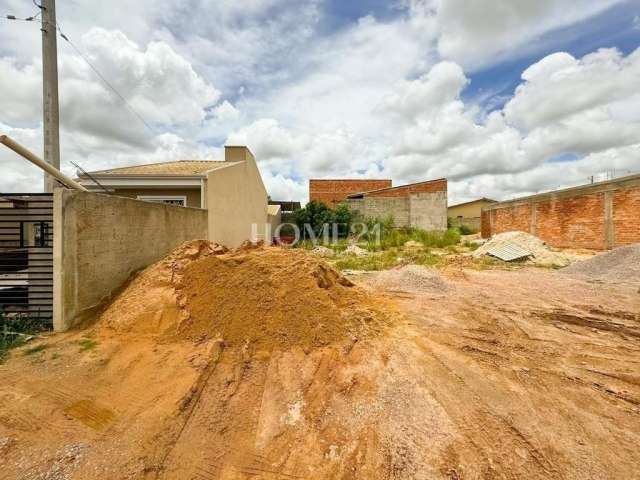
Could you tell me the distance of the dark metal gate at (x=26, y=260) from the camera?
4262mm

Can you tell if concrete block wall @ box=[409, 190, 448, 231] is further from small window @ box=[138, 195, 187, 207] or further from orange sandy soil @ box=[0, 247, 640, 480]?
orange sandy soil @ box=[0, 247, 640, 480]

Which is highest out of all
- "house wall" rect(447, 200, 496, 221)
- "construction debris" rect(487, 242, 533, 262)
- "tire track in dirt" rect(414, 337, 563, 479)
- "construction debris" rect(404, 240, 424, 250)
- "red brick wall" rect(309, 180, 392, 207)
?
"red brick wall" rect(309, 180, 392, 207)

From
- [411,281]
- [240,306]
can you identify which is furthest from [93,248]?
[411,281]

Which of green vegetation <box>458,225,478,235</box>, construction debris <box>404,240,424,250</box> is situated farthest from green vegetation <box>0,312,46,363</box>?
green vegetation <box>458,225,478,235</box>

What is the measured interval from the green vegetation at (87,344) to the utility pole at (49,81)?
503cm

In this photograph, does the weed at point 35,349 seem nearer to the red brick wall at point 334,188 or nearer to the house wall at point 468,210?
the red brick wall at point 334,188

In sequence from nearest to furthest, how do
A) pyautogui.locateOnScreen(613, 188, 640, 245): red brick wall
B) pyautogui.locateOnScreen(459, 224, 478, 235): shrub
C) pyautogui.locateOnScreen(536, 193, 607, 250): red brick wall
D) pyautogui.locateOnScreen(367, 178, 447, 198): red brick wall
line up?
pyautogui.locateOnScreen(613, 188, 640, 245): red brick wall, pyautogui.locateOnScreen(536, 193, 607, 250): red brick wall, pyautogui.locateOnScreen(367, 178, 447, 198): red brick wall, pyautogui.locateOnScreen(459, 224, 478, 235): shrub

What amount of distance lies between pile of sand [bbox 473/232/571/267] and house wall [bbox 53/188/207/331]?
12520 mm

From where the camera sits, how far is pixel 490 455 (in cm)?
235

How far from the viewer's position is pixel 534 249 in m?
12.4

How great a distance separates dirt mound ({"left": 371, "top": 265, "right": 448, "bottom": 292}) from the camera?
24.9 feet

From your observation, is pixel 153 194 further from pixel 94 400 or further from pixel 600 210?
pixel 600 210

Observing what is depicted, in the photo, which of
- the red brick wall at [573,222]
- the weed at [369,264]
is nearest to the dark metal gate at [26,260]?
the weed at [369,264]

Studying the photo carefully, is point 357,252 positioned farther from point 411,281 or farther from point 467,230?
point 467,230
